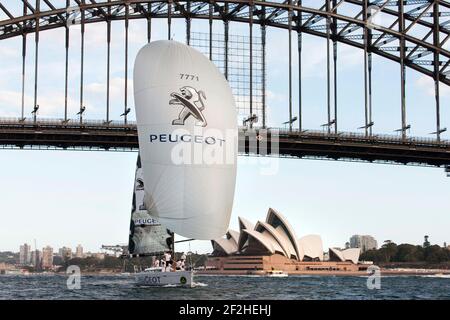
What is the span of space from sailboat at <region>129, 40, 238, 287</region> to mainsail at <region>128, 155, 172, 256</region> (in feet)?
42.7

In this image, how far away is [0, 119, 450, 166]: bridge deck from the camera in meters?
55.2

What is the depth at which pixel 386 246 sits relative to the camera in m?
138

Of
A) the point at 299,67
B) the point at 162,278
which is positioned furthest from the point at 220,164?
the point at 299,67

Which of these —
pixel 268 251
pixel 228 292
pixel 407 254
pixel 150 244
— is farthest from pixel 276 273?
pixel 228 292

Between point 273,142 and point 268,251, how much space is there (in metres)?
49.0

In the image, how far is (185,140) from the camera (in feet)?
99.0

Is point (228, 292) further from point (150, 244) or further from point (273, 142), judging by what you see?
point (273, 142)

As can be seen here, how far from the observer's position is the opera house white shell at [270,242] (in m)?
105

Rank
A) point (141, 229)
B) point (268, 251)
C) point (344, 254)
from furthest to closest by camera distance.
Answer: point (344, 254)
point (268, 251)
point (141, 229)

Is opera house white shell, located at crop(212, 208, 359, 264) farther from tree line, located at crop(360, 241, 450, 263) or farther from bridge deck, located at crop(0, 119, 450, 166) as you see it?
bridge deck, located at crop(0, 119, 450, 166)

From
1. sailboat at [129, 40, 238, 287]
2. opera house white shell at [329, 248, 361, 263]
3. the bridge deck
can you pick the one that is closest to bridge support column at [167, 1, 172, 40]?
the bridge deck

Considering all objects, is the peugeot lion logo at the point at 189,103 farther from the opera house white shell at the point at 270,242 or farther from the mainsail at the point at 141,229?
the opera house white shell at the point at 270,242
